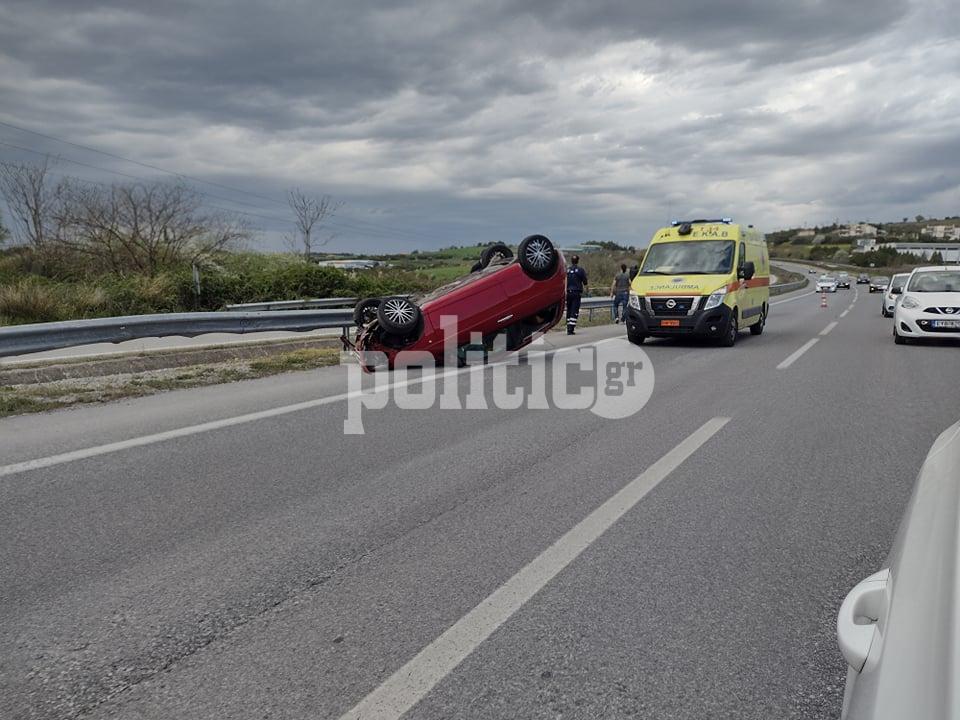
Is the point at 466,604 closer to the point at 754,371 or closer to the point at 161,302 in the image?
the point at 754,371

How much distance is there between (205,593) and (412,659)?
3.62 ft

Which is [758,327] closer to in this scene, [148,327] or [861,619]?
[148,327]

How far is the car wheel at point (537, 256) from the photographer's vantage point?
11.2 meters

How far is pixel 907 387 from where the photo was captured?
9.22 metres

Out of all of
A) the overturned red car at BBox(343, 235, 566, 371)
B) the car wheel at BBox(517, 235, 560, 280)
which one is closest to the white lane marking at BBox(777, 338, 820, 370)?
the overturned red car at BBox(343, 235, 566, 371)

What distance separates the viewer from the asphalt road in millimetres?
2566

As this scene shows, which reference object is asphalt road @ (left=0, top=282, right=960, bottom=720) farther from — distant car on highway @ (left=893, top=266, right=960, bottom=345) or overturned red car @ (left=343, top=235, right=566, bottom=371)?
distant car on highway @ (left=893, top=266, right=960, bottom=345)

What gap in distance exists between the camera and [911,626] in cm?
143

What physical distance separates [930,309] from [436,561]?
13808 mm

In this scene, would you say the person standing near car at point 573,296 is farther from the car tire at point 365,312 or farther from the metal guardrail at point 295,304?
the metal guardrail at point 295,304

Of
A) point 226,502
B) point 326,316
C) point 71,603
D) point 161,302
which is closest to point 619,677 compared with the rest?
point 71,603

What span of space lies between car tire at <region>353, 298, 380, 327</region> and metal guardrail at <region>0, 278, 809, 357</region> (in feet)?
3.46

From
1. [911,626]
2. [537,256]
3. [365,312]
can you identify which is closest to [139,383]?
[365,312]

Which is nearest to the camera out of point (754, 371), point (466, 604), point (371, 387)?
point (466, 604)
